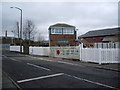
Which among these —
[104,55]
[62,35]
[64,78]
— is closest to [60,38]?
[62,35]

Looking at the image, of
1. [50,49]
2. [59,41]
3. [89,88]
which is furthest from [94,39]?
[89,88]

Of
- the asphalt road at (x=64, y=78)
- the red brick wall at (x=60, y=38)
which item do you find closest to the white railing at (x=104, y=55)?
the asphalt road at (x=64, y=78)

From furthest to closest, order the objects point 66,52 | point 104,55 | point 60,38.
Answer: point 60,38 → point 66,52 → point 104,55

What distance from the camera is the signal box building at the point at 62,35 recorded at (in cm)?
6040

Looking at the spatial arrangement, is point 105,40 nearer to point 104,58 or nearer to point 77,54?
point 77,54

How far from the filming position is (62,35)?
61.7 metres

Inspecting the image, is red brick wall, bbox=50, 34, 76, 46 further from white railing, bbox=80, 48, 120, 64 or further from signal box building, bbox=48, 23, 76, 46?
white railing, bbox=80, 48, 120, 64

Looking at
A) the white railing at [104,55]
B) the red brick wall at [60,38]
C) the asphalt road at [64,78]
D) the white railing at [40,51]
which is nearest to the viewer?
the asphalt road at [64,78]

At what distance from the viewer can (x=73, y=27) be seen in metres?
63.8

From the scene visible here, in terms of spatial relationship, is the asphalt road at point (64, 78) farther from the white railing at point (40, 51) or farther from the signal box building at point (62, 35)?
the signal box building at point (62, 35)

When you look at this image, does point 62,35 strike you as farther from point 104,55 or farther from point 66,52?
point 104,55

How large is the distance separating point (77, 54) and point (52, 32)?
4084 centimetres

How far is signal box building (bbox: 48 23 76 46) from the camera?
60400 millimetres

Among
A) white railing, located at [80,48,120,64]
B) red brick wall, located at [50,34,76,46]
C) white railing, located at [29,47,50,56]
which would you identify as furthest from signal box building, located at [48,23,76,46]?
white railing, located at [80,48,120,64]
